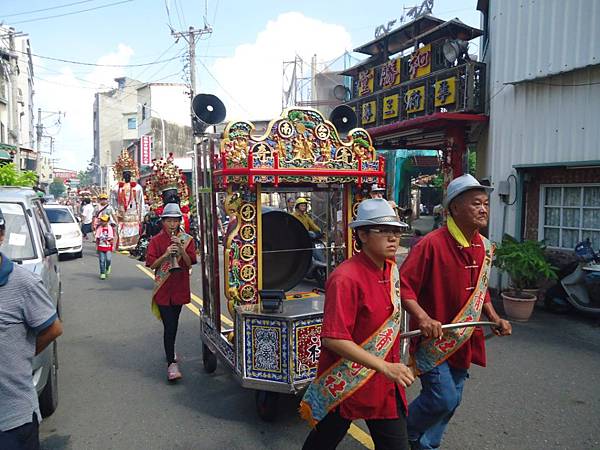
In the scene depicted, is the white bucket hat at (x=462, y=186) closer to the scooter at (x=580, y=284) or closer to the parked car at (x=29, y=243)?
the parked car at (x=29, y=243)

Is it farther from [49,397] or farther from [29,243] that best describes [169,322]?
[29,243]

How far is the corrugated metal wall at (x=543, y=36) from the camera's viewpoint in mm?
6965

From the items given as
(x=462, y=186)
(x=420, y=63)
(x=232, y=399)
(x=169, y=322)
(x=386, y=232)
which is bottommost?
(x=232, y=399)

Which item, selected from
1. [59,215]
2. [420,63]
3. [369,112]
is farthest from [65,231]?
[420,63]

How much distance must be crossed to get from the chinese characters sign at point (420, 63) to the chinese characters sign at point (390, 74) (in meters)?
0.41

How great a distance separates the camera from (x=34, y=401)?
7.23ft

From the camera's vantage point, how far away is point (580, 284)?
22.9ft

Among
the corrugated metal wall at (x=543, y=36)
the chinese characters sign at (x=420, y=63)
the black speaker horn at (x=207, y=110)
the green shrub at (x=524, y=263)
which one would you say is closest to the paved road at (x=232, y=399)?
the green shrub at (x=524, y=263)

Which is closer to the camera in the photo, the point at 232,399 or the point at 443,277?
the point at 443,277

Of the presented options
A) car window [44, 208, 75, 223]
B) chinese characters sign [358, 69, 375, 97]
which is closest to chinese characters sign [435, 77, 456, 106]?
chinese characters sign [358, 69, 375, 97]

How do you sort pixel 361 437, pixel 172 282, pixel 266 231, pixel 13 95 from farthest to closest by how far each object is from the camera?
pixel 13 95
pixel 266 231
pixel 172 282
pixel 361 437

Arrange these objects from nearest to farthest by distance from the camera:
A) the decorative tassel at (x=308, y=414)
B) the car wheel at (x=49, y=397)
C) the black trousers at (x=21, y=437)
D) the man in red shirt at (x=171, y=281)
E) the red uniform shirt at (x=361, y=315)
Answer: the black trousers at (x=21, y=437)
the red uniform shirt at (x=361, y=315)
the decorative tassel at (x=308, y=414)
the car wheel at (x=49, y=397)
the man in red shirt at (x=171, y=281)

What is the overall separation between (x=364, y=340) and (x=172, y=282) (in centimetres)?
277

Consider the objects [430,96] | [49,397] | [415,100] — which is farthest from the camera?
[415,100]
